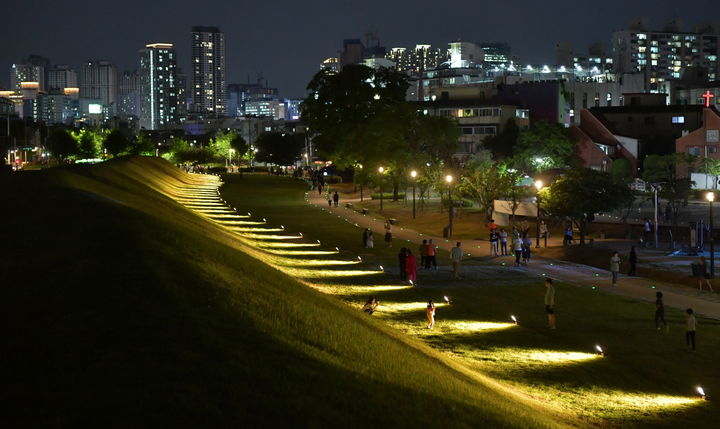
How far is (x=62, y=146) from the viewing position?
138 metres

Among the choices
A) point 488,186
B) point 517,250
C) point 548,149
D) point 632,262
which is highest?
point 548,149

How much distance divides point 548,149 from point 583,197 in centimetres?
5424

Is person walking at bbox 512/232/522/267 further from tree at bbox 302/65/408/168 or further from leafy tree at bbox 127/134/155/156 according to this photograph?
leafy tree at bbox 127/134/155/156

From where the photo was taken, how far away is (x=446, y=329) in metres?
25.7

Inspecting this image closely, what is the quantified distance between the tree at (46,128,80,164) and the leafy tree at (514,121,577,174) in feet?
244

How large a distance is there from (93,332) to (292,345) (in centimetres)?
349

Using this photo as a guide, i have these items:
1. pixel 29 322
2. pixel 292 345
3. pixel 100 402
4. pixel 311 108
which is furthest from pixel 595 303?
pixel 311 108

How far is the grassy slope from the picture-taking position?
11.5 metres

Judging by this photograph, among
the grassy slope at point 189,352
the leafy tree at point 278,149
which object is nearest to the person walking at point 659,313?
the grassy slope at point 189,352

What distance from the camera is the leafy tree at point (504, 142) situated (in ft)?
378

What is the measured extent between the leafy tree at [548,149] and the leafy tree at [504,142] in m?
11.6

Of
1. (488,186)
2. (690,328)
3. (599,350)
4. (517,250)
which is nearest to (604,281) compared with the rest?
(517,250)

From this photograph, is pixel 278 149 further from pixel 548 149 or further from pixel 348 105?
pixel 548 149

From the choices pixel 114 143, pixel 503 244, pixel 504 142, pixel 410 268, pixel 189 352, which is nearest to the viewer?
pixel 189 352
